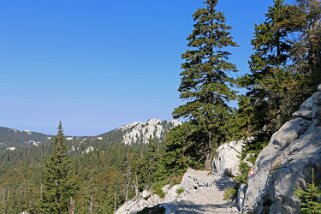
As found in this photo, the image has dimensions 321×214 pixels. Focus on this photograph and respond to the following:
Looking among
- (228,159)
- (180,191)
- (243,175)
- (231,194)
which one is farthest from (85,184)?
(243,175)

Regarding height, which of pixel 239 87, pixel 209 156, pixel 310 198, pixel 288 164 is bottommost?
pixel 310 198

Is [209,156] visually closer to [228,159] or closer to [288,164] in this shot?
[228,159]

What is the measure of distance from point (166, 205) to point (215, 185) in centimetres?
440

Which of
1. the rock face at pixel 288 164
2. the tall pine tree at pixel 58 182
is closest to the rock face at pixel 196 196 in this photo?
the rock face at pixel 288 164

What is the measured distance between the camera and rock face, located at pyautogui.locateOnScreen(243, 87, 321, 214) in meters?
8.52

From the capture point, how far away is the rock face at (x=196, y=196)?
15102 millimetres

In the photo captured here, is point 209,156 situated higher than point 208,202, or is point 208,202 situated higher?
point 209,156

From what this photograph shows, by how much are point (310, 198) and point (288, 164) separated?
172 cm

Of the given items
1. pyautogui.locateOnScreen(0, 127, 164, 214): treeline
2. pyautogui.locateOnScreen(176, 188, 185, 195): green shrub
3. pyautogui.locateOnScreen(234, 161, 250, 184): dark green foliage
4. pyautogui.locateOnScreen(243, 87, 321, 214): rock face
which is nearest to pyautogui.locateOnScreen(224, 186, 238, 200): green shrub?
pyautogui.locateOnScreen(234, 161, 250, 184): dark green foliage

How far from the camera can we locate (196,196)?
59.9ft

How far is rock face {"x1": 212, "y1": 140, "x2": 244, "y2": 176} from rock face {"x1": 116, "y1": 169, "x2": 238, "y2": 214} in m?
0.69

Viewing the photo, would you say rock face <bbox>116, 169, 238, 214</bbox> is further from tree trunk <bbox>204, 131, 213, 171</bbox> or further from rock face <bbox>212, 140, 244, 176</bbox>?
tree trunk <bbox>204, 131, 213, 171</bbox>

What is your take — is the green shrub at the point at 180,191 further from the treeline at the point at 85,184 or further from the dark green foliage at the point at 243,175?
the treeline at the point at 85,184

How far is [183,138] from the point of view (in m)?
26.6
